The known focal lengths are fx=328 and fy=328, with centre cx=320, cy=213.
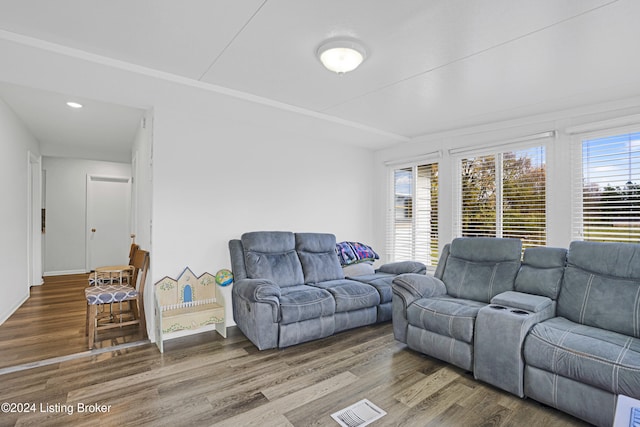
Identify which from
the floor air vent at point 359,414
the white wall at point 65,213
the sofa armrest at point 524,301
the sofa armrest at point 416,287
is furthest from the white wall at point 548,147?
the white wall at point 65,213

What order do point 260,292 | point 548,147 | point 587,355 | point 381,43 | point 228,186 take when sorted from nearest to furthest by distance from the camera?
point 587,355
point 381,43
point 260,292
point 548,147
point 228,186

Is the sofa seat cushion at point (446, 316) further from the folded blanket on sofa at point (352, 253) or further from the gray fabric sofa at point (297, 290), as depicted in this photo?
the folded blanket on sofa at point (352, 253)

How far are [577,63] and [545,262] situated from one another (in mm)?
1613

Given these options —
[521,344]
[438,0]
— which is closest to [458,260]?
[521,344]

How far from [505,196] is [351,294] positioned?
7.39 ft

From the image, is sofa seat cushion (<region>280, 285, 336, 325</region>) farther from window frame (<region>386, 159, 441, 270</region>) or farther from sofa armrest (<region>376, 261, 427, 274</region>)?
window frame (<region>386, 159, 441, 270</region>)

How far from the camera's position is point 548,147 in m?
3.62

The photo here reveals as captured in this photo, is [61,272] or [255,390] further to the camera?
[61,272]

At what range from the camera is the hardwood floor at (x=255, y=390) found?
2.04m

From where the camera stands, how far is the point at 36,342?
3172mm

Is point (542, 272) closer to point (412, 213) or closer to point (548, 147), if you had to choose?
point (548, 147)

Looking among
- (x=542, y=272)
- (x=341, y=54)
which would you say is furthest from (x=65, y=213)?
(x=542, y=272)

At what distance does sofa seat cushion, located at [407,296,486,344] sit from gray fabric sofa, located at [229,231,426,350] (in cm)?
76

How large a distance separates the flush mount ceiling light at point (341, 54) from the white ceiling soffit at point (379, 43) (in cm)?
6
